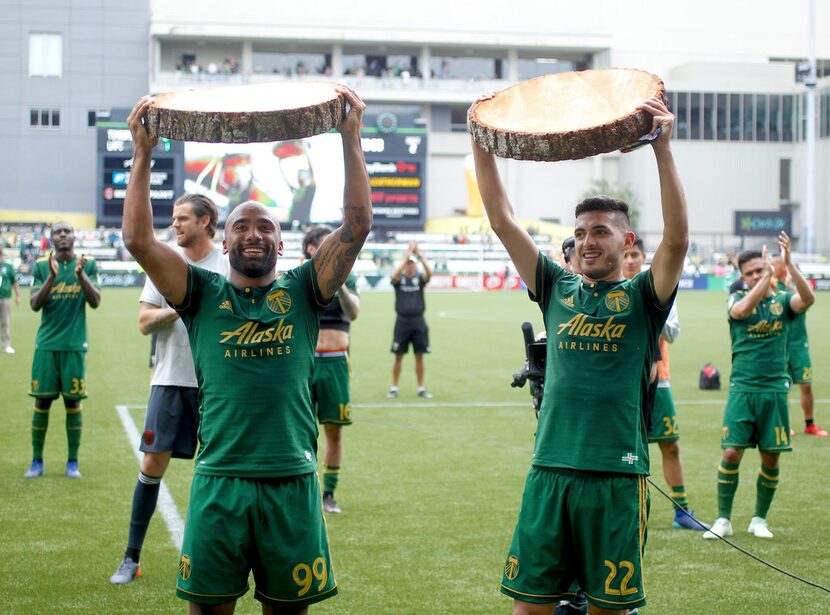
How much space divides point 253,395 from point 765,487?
4.82 metres

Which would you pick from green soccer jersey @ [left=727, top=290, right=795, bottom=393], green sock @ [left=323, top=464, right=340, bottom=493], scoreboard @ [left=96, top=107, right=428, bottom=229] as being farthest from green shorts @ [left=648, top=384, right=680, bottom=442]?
scoreboard @ [left=96, top=107, right=428, bottom=229]

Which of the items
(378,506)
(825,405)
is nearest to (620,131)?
(378,506)

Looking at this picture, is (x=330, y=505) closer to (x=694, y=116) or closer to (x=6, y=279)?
(x=6, y=279)

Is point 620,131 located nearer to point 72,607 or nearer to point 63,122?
point 72,607

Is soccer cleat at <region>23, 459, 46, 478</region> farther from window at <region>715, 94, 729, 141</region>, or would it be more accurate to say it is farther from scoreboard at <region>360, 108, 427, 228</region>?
window at <region>715, 94, 729, 141</region>

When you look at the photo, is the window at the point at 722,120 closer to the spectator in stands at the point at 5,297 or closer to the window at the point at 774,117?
the window at the point at 774,117

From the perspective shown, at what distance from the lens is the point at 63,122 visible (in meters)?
65.4

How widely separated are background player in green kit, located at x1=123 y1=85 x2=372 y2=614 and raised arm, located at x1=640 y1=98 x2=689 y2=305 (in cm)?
116

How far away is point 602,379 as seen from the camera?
4469 millimetres

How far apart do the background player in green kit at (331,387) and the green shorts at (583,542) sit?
4.43 metres

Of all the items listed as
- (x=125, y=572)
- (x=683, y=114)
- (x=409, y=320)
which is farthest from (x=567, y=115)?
(x=683, y=114)

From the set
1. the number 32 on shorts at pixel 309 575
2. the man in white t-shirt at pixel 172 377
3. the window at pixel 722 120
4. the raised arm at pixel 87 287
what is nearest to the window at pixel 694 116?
the window at pixel 722 120

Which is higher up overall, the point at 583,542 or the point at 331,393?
the point at 331,393

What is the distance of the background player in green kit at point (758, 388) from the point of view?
25.7 ft
